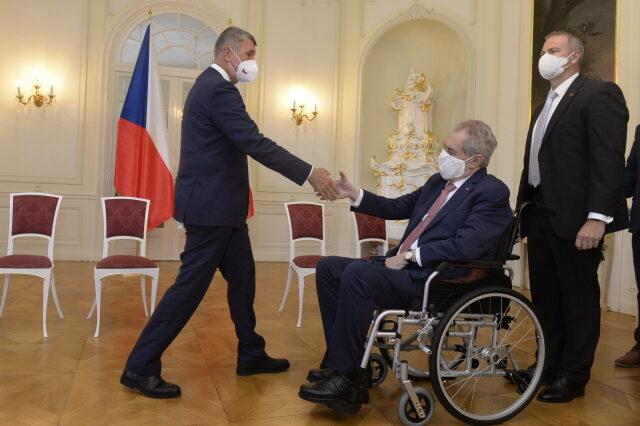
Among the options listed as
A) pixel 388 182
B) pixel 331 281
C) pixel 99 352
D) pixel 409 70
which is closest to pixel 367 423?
pixel 331 281

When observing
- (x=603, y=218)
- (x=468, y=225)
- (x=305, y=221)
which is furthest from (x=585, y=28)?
(x=468, y=225)

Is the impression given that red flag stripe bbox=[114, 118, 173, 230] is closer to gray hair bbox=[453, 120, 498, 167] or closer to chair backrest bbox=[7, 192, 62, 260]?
chair backrest bbox=[7, 192, 62, 260]

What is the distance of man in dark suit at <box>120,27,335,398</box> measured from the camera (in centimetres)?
232

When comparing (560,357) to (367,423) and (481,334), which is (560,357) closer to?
(481,334)

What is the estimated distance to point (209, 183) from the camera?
2375mm

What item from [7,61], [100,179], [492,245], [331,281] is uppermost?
[7,61]

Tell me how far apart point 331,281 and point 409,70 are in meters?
5.93

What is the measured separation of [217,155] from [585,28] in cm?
447

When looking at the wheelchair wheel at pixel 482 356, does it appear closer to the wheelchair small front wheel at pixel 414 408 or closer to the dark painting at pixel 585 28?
the wheelchair small front wheel at pixel 414 408

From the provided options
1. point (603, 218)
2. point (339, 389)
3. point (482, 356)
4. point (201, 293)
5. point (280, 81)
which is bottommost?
point (339, 389)

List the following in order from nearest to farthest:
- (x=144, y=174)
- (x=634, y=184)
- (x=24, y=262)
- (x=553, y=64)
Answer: (x=553, y=64)
(x=634, y=184)
(x=24, y=262)
(x=144, y=174)

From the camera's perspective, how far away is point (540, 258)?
2.62 m

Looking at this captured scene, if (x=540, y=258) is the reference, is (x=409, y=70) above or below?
above

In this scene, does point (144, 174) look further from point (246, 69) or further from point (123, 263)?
point (246, 69)
